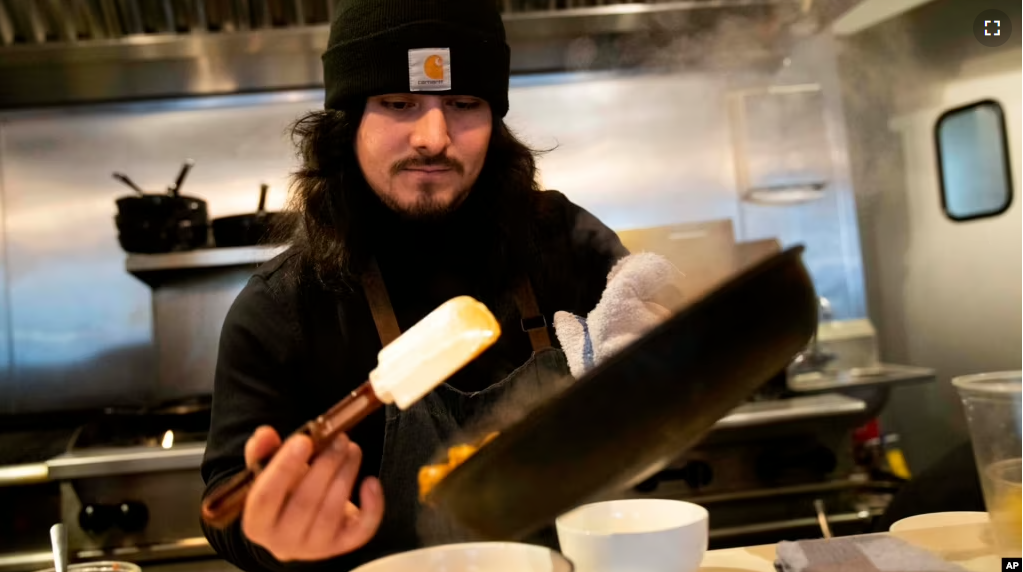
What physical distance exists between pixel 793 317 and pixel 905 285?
1462mm

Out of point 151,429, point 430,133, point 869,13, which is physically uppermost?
point 869,13

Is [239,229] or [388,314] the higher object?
[239,229]

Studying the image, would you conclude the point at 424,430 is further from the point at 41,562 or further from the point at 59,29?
the point at 59,29

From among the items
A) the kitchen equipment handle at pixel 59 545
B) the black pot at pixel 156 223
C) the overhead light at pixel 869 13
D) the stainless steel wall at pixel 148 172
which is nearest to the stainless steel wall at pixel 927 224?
the overhead light at pixel 869 13

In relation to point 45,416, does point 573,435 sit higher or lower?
higher

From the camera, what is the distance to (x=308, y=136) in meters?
0.85

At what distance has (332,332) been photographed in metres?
0.73

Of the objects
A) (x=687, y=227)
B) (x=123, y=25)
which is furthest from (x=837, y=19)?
(x=123, y=25)

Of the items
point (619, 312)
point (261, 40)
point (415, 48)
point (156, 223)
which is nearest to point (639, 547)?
point (619, 312)

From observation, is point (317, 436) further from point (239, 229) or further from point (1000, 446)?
point (239, 229)

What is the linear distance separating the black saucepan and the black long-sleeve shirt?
0.72m

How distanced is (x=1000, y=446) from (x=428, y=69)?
56 cm

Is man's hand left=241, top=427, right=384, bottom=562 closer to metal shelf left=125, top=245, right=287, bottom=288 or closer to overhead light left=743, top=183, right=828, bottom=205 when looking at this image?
metal shelf left=125, top=245, right=287, bottom=288

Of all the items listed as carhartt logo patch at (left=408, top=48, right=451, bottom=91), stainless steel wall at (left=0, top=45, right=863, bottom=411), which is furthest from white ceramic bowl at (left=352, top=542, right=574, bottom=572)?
stainless steel wall at (left=0, top=45, right=863, bottom=411)
